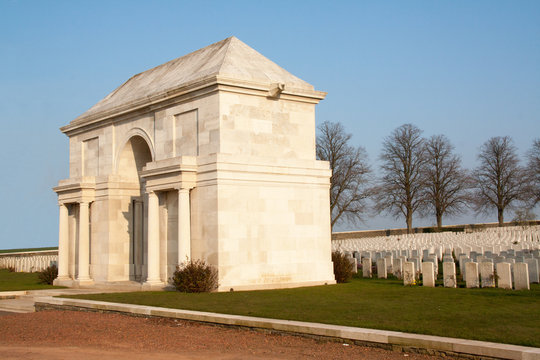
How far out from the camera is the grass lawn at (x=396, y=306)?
1002 cm

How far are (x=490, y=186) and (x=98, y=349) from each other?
54488 millimetres

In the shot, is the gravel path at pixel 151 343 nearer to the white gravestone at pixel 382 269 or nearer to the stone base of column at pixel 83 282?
the stone base of column at pixel 83 282

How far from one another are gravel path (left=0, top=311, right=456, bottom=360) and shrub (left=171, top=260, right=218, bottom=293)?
15.8 ft

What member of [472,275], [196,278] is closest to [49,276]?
[196,278]

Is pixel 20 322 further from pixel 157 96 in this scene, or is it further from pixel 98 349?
pixel 157 96

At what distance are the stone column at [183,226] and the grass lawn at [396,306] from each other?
1.49 meters

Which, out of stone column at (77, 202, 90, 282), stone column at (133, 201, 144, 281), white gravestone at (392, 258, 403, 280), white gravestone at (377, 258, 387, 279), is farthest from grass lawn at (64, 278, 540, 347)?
stone column at (77, 202, 90, 282)

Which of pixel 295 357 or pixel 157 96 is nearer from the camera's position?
pixel 295 357

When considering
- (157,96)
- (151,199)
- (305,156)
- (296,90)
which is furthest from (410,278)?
(157,96)

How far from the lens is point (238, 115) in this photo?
19891 millimetres

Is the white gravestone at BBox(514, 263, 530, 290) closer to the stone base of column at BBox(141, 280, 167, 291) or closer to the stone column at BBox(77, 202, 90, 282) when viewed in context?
the stone base of column at BBox(141, 280, 167, 291)

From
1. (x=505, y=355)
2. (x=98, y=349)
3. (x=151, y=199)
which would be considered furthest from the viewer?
(x=151, y=199)

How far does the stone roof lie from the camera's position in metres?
20.5

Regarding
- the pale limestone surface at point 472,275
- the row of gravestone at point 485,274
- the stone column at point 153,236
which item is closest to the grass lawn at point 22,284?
the stone column at point 153,236
